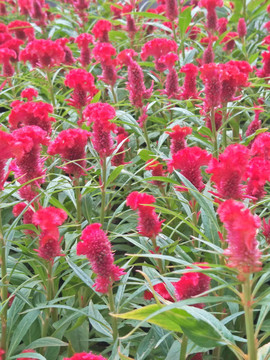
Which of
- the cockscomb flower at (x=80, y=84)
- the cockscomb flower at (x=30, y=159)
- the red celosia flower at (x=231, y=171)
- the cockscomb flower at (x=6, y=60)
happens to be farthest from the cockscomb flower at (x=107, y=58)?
the red celosia flower at (x=231, y=171)

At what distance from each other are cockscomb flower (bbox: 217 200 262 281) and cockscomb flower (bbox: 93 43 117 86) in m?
1.57

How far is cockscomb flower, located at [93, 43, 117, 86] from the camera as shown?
2240mm

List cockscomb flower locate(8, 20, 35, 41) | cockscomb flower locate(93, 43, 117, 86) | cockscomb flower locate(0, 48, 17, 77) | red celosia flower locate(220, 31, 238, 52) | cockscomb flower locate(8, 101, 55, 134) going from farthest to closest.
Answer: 1. cockscomb flower locate(8, 20, 35, 41)
2. red celosia flower locate(220, 31, 238, 52)
3. cockscomb flower locate(0, 48, 17, 77)
4. cockscomb flower locate(93, 43, 117, 86)
5. cockscomb flower locate(8, 101, 55, 134)

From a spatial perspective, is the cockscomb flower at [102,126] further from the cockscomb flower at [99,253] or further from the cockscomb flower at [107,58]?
the cockscomb flower at [107,58]

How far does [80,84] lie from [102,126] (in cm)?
47

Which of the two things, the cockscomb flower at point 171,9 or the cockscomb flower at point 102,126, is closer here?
the cockscomb flower at point 102,126

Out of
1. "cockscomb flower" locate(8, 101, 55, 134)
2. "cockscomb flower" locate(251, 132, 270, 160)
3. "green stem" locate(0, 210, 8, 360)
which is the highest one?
"cockscomb flower" locate(8, 101, 55, 134)

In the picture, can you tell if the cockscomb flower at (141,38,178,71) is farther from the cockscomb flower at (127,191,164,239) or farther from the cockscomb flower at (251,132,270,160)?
the cockscomb flower at (127,191,164,239)

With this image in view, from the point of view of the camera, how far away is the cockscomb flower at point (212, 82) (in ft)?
5.29

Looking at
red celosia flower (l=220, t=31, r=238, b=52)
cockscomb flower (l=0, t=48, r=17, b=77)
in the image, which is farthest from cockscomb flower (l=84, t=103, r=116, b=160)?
red celosia flower (l=220, t=31, r=238, b=52)

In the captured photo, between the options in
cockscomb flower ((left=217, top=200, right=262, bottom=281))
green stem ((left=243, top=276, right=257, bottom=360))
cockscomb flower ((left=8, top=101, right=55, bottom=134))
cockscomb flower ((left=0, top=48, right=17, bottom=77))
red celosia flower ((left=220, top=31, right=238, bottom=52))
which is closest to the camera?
cockscomb flower ((left=217, top=200, right=262, bottom=281))

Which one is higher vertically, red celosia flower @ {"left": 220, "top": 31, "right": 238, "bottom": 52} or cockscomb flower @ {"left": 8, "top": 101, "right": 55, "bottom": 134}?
cockscomb flower @ {"left": 8, "top": 101, "right": 55, "bottom": 134}

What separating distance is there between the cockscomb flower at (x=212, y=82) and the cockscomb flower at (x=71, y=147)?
458 millimetres

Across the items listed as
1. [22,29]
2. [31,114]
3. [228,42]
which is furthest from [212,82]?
[22,29]
